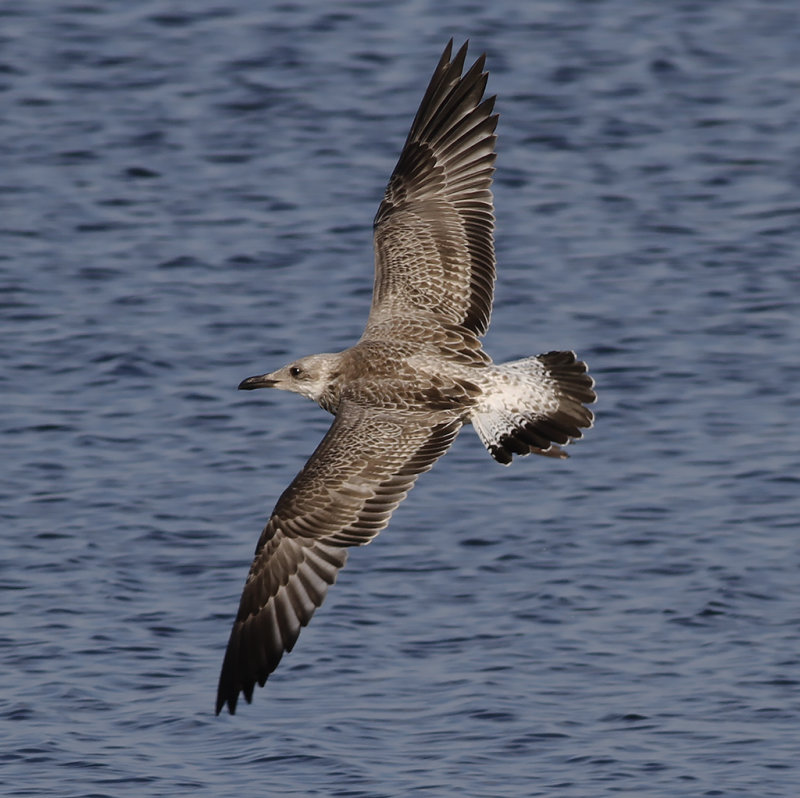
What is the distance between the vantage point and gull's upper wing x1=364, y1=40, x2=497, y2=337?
8.78 meters

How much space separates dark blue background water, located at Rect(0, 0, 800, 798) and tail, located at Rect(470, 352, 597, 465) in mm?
1302

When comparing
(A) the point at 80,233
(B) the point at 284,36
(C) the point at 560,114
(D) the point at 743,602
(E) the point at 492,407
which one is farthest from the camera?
(B) the point at 284,36

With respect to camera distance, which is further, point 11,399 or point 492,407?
point 11,399

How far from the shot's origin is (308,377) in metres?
8.42

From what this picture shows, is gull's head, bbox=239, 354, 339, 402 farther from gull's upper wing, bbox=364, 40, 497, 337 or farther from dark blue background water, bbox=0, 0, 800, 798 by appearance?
dark blue background water, bbox=0, 0, 800, 798

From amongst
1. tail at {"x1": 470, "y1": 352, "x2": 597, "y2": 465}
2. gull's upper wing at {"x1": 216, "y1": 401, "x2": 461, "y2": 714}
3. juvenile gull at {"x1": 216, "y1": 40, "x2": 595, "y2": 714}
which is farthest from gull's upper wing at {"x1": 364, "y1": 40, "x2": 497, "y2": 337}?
gull's upper wing at {"x1": 216, "y1": 401, "x2": 461, "y2": 714}

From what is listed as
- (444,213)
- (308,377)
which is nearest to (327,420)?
(444,213)

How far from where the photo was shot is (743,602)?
939 cm

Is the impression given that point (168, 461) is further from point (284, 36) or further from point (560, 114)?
point (284, 36)

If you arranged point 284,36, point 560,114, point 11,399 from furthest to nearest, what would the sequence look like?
point 284,36 → point 560,114 → point 11,399

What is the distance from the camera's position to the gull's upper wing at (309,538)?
7.62 metres

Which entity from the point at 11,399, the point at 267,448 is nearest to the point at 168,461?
the point at 267,448

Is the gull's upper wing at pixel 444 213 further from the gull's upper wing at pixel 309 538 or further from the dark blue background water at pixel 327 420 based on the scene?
the dark blue background water at pixel 327 420

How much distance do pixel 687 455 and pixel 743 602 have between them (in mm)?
1548
